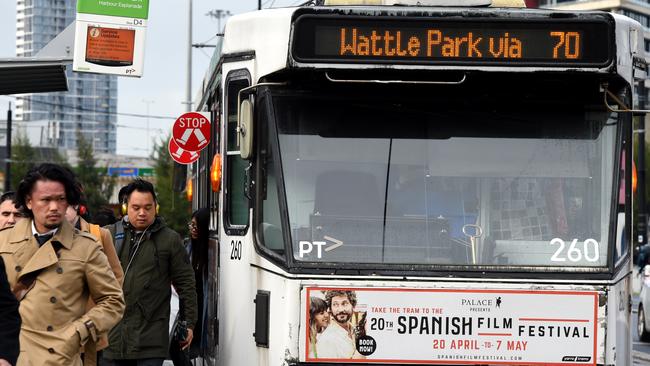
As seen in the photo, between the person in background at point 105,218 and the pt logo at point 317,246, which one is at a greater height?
the person in background at point 105,218

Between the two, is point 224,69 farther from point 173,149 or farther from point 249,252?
point 173,149

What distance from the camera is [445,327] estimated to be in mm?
7551

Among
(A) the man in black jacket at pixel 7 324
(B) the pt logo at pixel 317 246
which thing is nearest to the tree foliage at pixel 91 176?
(B) the pt logo at pixel 317 246

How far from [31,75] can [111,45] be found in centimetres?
506

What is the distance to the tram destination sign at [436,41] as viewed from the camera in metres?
7.69

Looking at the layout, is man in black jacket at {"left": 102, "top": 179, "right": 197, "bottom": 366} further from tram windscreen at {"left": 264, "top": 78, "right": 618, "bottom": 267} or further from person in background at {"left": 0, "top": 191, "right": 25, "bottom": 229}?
tram windscreen at {"left": 264, "top": 78, "right": 618, "bottom": 267}

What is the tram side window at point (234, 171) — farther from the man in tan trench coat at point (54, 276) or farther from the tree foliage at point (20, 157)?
the tree foliage at point (20, 157)

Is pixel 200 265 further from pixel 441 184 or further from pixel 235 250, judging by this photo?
pixel 441 184

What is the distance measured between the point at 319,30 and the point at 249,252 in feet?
4.67

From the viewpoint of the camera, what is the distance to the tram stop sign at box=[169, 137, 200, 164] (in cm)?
1888

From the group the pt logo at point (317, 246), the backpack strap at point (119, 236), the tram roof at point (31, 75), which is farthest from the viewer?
the tram roof at point (31, 75)

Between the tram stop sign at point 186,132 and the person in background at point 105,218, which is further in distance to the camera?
the tram stop sign at point 186,132

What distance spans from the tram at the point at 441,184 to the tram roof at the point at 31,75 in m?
4.99

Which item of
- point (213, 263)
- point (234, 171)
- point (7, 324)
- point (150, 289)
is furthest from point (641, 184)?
point (7, 324)
